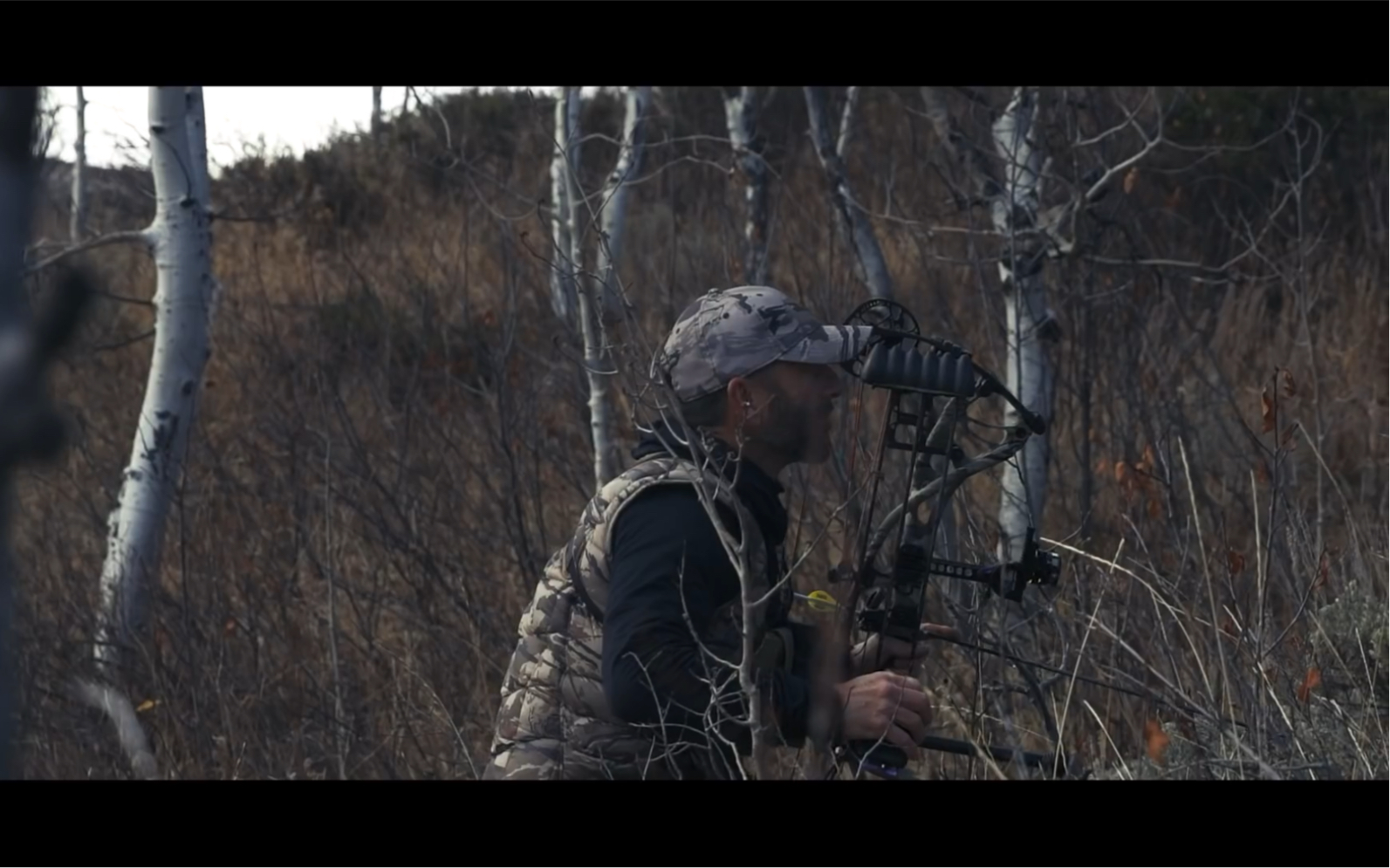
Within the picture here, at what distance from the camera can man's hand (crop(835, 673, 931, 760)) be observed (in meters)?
2.40

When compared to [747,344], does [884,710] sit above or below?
below

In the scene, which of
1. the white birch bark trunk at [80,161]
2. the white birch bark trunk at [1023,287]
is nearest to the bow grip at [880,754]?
the white birch bark trunk at [1023,287]

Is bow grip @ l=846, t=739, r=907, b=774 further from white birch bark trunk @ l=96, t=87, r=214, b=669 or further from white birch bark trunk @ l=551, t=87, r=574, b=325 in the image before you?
white birch bark trunk @ l=96, t=87, r=214, b=669

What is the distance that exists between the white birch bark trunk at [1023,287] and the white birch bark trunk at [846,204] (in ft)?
1.56

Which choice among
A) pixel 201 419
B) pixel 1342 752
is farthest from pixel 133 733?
pixel 201 419

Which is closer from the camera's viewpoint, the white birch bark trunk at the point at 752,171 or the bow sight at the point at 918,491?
the bow sight at the point at 918,491

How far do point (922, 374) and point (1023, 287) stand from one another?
3.59 meters

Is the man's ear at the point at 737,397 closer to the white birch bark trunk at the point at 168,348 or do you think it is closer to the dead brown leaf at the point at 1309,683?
the dead brown leaf at the point at 1309,683

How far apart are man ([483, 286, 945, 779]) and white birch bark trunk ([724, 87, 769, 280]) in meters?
3.15

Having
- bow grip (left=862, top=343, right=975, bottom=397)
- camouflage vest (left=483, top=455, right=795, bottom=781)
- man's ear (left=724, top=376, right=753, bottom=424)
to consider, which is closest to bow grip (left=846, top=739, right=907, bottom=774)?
camouflage vest (left=483, top=455, right=795, bottom=781)

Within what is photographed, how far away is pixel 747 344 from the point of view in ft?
9.45

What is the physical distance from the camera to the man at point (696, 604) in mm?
2498

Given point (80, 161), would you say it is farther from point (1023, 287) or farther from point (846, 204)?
point (1023, 287)

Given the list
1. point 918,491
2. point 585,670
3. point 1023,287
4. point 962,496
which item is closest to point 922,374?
point 918,491
